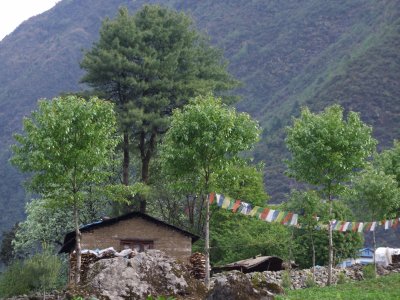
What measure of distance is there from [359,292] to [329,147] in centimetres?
884

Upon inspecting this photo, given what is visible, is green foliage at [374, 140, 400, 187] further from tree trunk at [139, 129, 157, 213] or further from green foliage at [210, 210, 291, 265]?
tree trunk at [139, 129, 157, 213]

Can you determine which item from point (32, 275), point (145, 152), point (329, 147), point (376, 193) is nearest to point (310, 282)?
point (329, 147)

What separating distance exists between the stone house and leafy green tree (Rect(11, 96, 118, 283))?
393 inches

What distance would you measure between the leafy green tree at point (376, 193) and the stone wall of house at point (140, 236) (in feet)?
31.1

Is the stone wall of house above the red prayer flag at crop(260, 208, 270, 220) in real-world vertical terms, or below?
below

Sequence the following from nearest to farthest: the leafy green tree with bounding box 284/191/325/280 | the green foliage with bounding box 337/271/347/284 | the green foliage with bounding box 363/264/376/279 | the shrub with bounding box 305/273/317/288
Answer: the shrub with bounding box 305/273/317/288 → the green foliage with bounding box 337/271/347/284 → the green foliage with bounding box 363/264/376/279 → the leafy green tree with bounding box 284/191/325/280

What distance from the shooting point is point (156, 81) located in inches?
2066

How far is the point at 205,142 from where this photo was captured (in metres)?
29.8

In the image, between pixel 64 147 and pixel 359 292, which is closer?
pixel 359 292

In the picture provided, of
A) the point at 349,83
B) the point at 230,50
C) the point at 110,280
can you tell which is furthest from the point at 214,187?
the point at 230,50

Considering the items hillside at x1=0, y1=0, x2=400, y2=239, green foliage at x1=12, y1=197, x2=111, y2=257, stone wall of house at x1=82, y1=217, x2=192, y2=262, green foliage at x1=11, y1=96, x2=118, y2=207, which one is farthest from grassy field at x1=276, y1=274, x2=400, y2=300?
hillside at x1=0, y1=0, x2=400, y2=239

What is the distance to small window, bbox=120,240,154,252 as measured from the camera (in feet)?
130

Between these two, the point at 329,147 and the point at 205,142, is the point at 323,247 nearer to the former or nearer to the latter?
the point at 329,147

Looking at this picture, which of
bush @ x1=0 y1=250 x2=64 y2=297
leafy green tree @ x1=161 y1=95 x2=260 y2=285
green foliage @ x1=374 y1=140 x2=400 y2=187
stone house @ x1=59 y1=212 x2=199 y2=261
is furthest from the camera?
green foliage @ x1=374 y1=140 x2=400 y2=187
